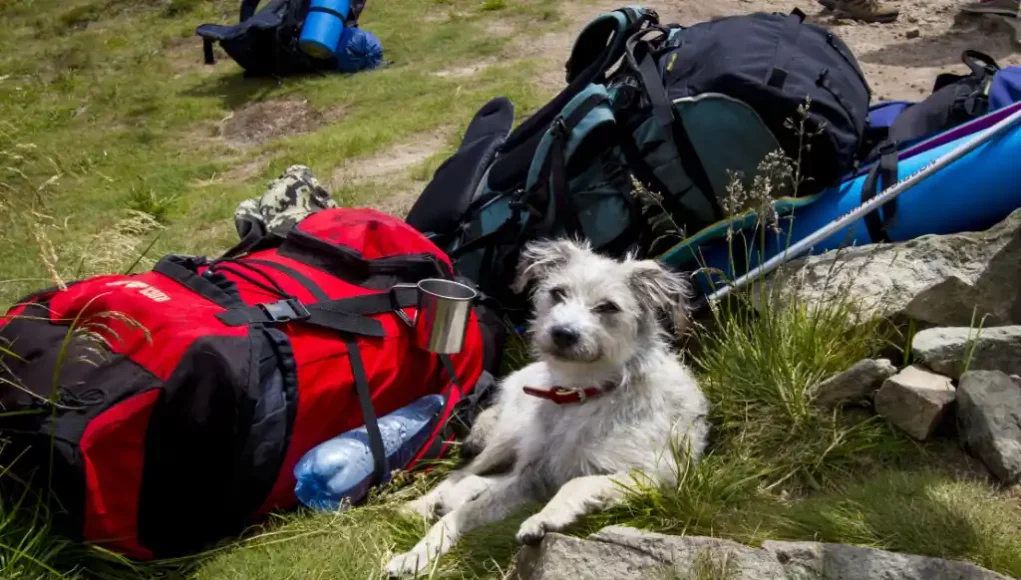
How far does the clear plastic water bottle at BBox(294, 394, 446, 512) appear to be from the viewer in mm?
3439

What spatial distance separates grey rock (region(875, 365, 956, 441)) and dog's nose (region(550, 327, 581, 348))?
1179mm

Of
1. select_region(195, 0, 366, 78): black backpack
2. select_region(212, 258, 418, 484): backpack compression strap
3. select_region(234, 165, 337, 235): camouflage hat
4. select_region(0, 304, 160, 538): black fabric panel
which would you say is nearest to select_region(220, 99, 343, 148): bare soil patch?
select_region(195, 0, 366, 78): black backpack

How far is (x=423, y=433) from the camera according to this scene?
3.82 m

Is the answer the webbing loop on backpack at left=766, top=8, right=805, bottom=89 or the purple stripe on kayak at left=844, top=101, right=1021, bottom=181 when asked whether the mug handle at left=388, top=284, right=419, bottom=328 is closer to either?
the webbing loop on backpack at left=766, top=8, right=805, bottom=89

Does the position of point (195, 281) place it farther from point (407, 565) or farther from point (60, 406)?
point (407, 565)

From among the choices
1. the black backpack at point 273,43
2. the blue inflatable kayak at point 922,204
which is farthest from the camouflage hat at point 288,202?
the black backpack at point 273,43

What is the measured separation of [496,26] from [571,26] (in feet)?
3.73

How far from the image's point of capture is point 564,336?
10.9ft

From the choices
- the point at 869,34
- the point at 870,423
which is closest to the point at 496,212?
the point at 870,423

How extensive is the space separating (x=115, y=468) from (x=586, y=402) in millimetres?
1791

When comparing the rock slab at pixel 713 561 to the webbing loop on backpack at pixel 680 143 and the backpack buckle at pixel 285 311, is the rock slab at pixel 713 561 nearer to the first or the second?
the backpack buckle at pixel 285 311

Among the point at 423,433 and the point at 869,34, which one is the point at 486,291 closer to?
the point at 423,433

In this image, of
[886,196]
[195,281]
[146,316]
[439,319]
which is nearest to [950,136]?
[886,196]

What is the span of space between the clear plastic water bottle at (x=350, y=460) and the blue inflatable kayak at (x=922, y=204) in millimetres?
1485
